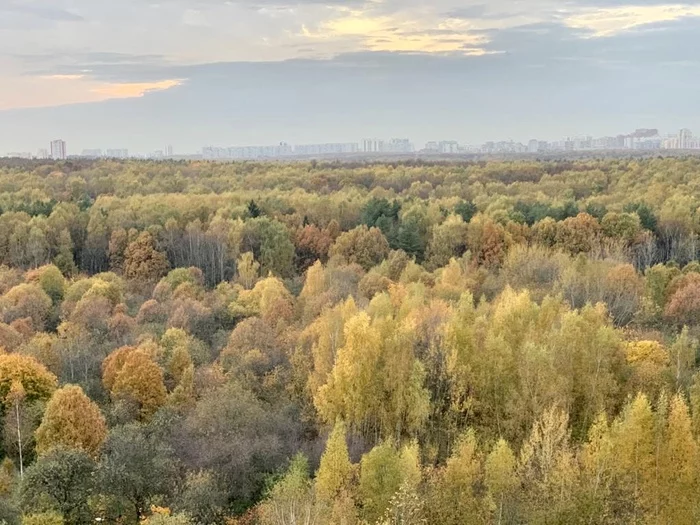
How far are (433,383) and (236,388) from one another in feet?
31.9

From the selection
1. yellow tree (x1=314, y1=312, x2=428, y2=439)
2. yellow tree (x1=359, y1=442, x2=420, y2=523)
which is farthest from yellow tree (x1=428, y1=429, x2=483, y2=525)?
yellow tree (x1=314, y1=312, x2=428, y2=439)

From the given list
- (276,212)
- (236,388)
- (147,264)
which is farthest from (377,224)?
(236,388)

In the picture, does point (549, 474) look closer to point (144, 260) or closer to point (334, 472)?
point (334, 472)

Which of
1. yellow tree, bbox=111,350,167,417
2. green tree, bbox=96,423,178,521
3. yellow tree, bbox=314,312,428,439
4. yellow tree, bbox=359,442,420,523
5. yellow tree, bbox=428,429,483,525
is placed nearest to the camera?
yellow tree, bbox=428,429,483,525

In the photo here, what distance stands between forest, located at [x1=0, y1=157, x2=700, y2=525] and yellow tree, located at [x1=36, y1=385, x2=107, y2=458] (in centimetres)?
11

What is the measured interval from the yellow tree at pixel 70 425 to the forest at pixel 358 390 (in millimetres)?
110

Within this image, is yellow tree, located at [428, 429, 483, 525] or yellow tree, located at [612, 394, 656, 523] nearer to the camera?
yellow tree, located at [428, 429, 483, 525]

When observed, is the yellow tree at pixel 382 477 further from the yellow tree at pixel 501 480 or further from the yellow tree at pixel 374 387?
the yellow tree at pixel 374 387

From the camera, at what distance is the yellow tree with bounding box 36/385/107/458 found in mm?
32444

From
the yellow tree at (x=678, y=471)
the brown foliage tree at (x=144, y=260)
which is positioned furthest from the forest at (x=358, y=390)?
the brown foliage tree at (x=144, y=260)

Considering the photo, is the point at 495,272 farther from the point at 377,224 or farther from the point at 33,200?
the point at 33,200

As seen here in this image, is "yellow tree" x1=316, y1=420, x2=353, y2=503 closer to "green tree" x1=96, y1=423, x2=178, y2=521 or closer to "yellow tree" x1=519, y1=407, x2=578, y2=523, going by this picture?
"green tree" x1=96, y1=423, x2=178, y2=521

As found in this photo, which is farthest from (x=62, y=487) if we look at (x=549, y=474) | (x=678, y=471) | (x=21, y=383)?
(x=678, y=471)

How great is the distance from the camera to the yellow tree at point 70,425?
32.4 metres
